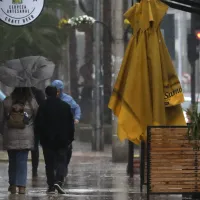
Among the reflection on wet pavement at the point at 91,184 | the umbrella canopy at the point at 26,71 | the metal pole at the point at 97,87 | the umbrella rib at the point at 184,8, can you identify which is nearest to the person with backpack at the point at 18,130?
the reflection on wet pavement at the point at 91,184

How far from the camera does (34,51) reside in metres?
32.1

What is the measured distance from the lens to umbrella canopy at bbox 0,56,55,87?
46.4 feet

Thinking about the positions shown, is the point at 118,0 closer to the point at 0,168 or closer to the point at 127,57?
the point at 0,168

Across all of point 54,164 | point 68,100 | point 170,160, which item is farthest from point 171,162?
point 68,100

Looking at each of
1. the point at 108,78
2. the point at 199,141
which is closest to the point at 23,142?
the point at 199,141

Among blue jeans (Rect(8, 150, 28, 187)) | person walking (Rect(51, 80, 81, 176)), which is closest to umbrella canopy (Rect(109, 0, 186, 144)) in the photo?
blue jeans (Rect(8, 150, 28, 187))

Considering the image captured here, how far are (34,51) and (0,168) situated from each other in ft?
44.7

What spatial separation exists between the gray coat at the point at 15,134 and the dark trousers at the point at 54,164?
41 centimetres

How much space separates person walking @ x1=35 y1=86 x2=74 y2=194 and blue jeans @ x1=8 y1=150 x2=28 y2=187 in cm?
37

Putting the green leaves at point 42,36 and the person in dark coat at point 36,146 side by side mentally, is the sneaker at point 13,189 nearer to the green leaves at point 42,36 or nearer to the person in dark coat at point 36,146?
the person in dark coat at point 36,146

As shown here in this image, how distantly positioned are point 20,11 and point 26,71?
112 inches

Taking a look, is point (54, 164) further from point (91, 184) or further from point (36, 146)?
point (36, 146)

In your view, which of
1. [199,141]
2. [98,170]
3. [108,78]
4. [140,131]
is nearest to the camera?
[199,141]

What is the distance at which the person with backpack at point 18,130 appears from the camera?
13422 mm
